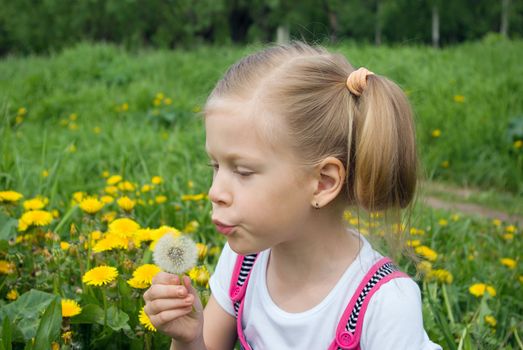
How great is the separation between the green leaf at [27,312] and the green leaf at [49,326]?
4.5 inches

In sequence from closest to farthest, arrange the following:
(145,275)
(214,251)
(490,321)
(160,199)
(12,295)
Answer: (145,275) → (12,295) → (490,321) → (214,251) → (160,199)

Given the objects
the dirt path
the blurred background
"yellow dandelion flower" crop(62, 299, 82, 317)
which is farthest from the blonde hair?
the blurred background

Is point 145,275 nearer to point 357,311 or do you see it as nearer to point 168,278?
point 168,278

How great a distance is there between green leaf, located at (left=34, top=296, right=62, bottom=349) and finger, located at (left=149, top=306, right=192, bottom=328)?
0.86 feet

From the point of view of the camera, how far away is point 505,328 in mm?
2035

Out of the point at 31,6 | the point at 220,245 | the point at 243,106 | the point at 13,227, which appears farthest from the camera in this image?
the point at 31,6

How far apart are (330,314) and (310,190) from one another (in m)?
0.26

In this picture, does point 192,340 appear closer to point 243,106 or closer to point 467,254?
point 243,106

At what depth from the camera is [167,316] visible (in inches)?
45.7

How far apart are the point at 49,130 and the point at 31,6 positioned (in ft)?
78.8

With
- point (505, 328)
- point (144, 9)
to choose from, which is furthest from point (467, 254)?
point (144, 9)

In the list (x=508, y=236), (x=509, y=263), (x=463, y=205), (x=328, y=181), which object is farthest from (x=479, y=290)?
(x=463, y=205)

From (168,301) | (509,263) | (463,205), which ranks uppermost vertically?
(168,301)

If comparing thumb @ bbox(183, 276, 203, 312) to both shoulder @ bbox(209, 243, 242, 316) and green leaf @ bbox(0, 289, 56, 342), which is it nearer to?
shoulder @ bbox(209, 243, 242, 316)
